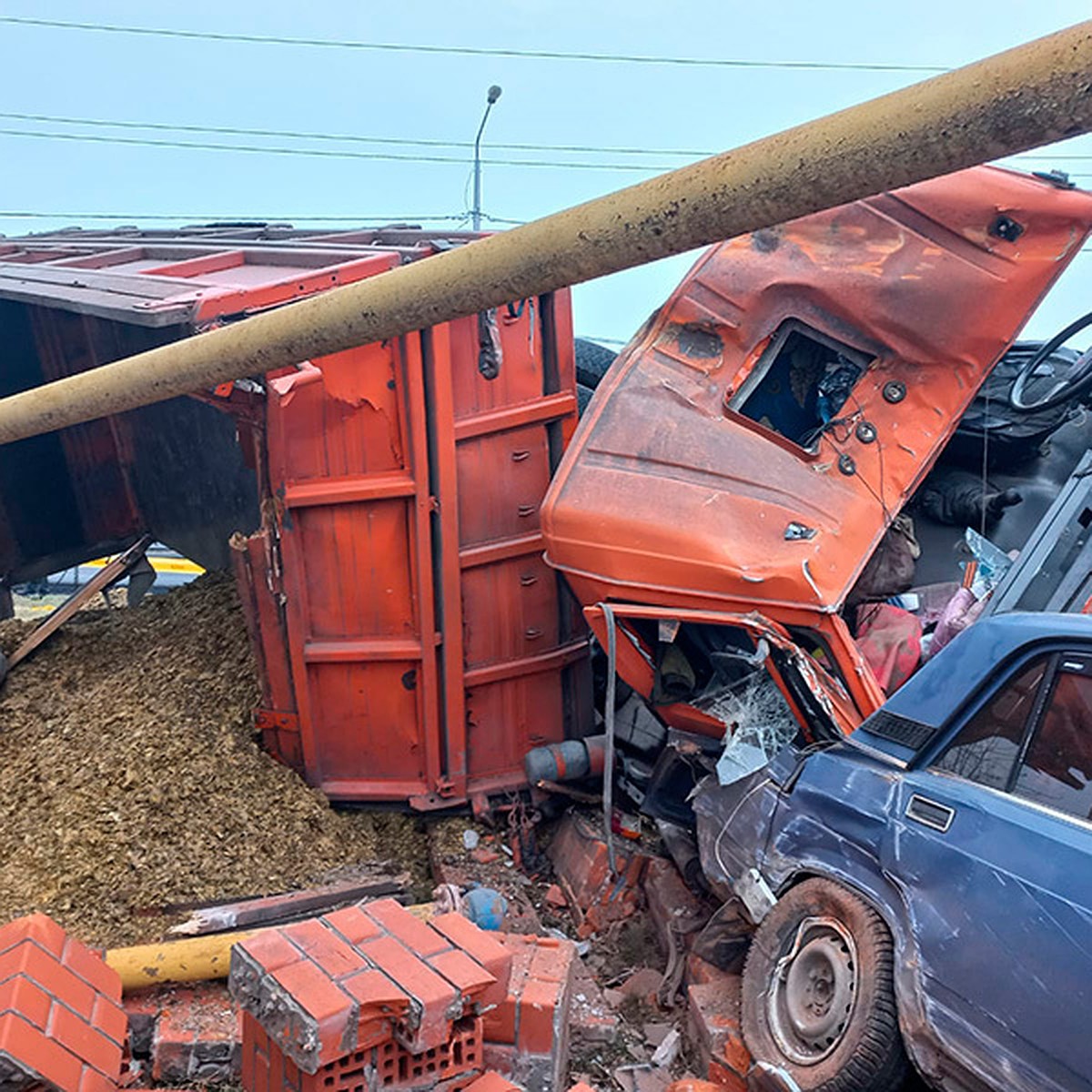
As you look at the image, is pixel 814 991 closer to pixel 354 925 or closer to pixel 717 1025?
pixel 717 1025

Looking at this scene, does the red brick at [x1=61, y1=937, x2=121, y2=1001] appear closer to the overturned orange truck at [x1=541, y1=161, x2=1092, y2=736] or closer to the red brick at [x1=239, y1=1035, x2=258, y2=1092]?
the red brick at [x1=239, y1=1035, x2=258, y2=1092]

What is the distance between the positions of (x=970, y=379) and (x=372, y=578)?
2.49m

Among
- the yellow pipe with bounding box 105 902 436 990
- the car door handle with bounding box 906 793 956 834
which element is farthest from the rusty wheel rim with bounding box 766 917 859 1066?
the yellow pipe with bounding box 105 902 436 990

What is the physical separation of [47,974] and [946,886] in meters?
2.34

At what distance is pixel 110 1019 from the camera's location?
10.0 ft

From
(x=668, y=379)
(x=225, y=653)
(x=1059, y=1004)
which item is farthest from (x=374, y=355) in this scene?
(x=1059, y=1004)

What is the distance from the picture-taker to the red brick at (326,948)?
2781 mm

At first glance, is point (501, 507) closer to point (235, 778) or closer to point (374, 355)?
point (374, 355)

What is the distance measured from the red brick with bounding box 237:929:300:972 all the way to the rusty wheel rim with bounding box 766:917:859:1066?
4.55ft

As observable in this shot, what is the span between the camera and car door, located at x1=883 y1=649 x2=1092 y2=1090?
2303mm

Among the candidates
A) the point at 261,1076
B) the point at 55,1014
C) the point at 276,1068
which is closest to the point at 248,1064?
the point at 261,1076

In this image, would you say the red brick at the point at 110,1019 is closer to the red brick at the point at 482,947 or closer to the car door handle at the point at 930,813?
the red brick at the point at 482,947

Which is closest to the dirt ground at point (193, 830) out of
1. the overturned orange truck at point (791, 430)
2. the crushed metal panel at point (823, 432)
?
the overturned orange truck at point (791, 430)

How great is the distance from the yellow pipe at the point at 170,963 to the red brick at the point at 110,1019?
455mm
